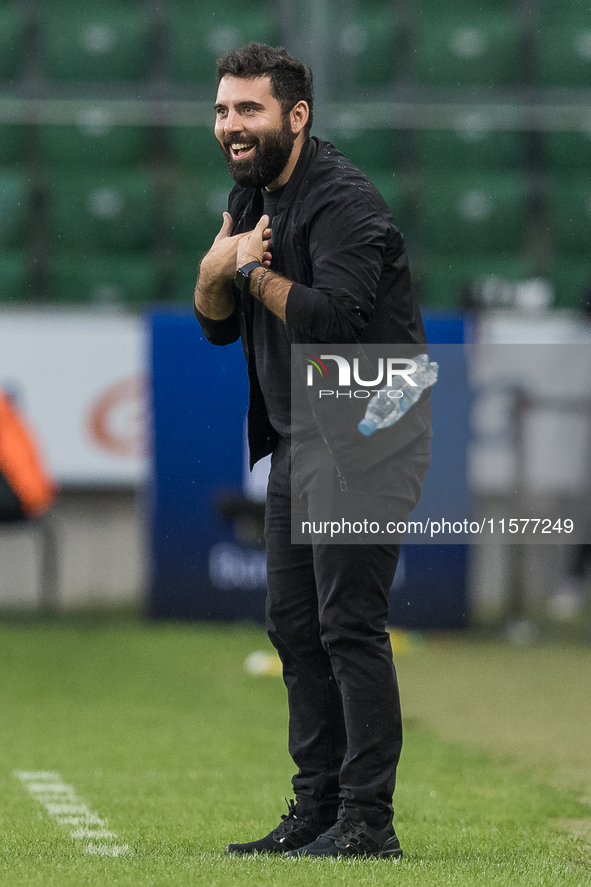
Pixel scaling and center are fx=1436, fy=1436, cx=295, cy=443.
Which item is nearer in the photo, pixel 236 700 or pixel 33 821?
pixel 33 821

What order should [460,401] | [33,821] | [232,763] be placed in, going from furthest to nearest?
[460,401], [232,763], [33,821]

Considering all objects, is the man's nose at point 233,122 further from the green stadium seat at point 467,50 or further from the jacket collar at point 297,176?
the green stadium seat at point 467,50

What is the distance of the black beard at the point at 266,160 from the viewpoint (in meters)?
2.98

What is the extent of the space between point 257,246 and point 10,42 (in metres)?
7.49

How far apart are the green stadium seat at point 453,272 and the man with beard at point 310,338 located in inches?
235

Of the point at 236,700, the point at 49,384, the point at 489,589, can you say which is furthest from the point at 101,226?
the point at 236,700

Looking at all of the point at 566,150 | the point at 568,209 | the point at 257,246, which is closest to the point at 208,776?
the point at 257,246

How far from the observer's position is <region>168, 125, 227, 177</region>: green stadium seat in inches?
383

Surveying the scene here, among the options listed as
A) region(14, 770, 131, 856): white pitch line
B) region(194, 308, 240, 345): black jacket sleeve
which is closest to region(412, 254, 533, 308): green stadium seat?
region(14, 770, 131, 856): white pitch line

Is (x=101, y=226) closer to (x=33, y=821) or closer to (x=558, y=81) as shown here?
(x=558, y=81)

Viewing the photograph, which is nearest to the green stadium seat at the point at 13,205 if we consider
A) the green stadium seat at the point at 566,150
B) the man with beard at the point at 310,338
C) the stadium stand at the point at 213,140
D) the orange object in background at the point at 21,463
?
the stadium stand at the point at 213,140

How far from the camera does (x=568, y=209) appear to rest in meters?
9.71

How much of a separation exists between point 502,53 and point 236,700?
5.89m

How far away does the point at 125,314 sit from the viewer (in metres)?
8.88
